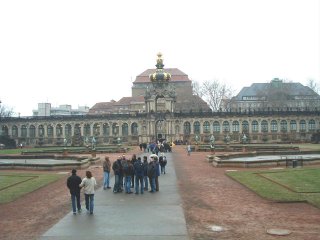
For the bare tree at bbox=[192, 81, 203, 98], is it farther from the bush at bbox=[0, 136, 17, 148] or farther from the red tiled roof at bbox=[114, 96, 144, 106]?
the bush at bbox=[0, 136, 17, 148]

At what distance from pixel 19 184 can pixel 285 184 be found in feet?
48.0

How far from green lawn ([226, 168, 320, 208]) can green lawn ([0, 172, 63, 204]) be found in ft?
37.1

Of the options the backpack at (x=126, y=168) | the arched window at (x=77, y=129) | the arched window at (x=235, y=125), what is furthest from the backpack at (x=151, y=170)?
the arched window at (x=77, y=129)

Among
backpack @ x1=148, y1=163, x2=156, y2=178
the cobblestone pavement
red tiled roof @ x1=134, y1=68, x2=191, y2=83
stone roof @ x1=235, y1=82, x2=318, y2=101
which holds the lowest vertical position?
the cobblestone pavement

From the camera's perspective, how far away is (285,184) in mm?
22906

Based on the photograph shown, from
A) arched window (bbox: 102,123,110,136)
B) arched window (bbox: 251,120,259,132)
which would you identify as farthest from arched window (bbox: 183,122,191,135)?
arched window (bbox: 102,123,110,136)

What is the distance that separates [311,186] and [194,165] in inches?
589

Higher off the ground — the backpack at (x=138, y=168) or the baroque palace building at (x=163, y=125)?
the baroque palace building at (x=163, y=125)

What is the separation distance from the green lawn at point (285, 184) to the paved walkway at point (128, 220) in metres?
4.48

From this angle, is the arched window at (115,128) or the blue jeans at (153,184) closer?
the blue jeans at (153,184)

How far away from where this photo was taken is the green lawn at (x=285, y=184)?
63.5 feet

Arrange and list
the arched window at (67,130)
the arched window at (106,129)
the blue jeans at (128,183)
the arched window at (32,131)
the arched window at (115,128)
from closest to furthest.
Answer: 1. the blue jeans at (128,183)
2. the arched window at (115,128)
3. the arched window at (106,129)
4. the arched window at (67,130)
5. the arched window at (32,131)

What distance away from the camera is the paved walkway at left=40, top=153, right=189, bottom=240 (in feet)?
43.8

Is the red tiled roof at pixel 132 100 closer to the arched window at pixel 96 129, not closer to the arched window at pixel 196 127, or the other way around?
the arched window at pixel 96 129
